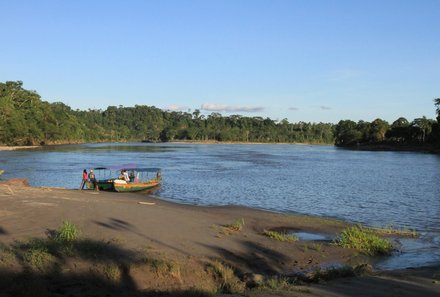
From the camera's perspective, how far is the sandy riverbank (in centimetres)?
1034

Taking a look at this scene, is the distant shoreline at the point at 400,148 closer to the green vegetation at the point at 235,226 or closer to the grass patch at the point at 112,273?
the green vegetation at the point at 235,226

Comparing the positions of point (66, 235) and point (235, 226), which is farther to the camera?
point (235, 226)

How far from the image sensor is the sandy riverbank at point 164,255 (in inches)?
407

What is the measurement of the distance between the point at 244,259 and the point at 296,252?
235 cm

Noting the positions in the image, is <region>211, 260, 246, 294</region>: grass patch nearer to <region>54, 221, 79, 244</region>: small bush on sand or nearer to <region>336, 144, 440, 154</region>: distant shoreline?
<region>54, 221, 79, 244</region>: small bush on sand

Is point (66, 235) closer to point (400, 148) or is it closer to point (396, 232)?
point (396, 232)

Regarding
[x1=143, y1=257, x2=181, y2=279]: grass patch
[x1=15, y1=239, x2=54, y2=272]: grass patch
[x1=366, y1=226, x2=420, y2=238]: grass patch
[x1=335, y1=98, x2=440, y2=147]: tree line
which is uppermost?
[x1=335, y1=98, x2=440, y2=147]: tree line

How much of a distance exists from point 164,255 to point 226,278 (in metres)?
2.15

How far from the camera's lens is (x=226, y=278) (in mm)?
12070

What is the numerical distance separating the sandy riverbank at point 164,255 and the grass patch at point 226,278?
0.21ft

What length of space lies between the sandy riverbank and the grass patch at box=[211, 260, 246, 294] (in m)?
0.06

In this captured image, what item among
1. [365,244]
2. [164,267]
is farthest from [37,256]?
[365,244]

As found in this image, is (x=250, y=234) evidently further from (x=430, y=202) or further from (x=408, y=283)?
(x=430, y=202)

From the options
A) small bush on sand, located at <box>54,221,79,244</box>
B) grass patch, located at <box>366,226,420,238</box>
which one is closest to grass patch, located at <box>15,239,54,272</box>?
small bush on sand, located at <box>54,221,79,244</box>
